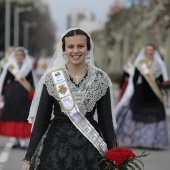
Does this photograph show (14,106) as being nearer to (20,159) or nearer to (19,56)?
(19,56)

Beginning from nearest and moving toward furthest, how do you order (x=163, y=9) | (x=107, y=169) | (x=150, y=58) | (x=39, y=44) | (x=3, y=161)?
(x=107, y=169)
(x=3, y=161)
(x=150, y=58)
(x=163, y=9)
(x=39, y=44)

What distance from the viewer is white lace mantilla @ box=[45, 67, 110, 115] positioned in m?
4.87

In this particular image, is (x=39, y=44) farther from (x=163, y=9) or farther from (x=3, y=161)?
(x=3, y=161)

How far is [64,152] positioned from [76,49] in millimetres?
655

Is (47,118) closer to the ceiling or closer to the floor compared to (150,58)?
closer to the floor

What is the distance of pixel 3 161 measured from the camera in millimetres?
10320

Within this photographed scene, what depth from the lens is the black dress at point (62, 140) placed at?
4703 mm

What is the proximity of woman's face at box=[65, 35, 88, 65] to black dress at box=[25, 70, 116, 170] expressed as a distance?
0.29m

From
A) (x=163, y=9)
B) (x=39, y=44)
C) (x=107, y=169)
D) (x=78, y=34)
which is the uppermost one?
(x=39, y=44)

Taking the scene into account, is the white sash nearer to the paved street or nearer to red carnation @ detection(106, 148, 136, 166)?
red carnation @ detection(106, 148, 136, 166)

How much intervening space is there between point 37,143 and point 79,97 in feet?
1.33

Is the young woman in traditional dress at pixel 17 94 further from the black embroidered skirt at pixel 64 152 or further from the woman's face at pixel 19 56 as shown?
the black embroidered skirt at pixel 64 152

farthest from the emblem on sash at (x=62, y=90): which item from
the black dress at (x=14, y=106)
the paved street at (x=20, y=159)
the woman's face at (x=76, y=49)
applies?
the black dress at (x=14, y=106)

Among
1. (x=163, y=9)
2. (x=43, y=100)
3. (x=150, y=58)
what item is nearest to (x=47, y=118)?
(x=43, y=100)
